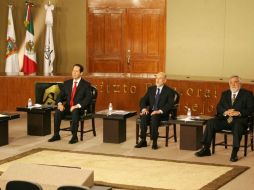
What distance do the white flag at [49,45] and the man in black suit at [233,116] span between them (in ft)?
24.0

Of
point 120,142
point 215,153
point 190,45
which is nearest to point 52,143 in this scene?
point 120,142

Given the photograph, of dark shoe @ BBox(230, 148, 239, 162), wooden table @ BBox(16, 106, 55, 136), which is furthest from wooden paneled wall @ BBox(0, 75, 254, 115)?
dark shoe @ BBox(230, 148, 239, 162)

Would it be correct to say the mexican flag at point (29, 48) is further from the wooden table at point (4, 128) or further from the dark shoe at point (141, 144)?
the dark shoe at point (141, 144)

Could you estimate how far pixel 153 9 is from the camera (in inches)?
619

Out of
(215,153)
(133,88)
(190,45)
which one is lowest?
(215,153)

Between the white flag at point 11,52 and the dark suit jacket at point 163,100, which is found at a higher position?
the white flag at point 11,52

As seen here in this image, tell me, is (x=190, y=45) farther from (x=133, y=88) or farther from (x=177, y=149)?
(x=177, y=149)

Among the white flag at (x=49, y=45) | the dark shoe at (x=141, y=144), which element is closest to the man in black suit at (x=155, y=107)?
the dark shoe at (x=141, y=144)

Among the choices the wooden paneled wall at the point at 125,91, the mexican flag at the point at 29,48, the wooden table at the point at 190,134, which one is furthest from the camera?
the mexican flag at the point at 29,48

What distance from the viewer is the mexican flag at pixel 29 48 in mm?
16156

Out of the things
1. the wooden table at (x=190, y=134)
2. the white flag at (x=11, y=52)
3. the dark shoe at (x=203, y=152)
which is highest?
the white flag at (x=11, y=52)

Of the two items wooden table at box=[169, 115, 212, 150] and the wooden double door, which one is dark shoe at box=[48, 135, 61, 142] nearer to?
wooden table at box=[169, 115, 212, 150]

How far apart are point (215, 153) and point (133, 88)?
3820 mm

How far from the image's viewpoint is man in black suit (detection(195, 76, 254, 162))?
29.6 feet
